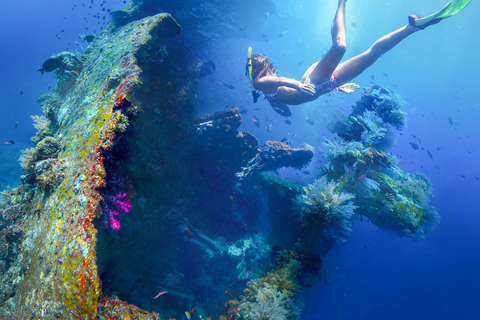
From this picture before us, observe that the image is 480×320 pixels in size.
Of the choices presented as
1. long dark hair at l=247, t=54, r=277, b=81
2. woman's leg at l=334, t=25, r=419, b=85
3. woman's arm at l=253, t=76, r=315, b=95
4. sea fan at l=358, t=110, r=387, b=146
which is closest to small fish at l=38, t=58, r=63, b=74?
long dark hair at l=247, t=54, r=277, b=81

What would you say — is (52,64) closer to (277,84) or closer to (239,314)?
(277,84)

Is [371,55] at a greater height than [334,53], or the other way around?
[334,53]

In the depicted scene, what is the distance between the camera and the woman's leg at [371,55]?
4.44m

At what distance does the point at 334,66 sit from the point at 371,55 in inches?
37.5

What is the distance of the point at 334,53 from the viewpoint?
14.5 feet

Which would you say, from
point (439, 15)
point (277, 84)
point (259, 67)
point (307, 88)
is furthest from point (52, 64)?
point (439, 15)

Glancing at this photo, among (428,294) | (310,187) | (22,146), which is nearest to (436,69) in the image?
(428,294)

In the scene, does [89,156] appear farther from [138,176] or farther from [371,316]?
[371,316]

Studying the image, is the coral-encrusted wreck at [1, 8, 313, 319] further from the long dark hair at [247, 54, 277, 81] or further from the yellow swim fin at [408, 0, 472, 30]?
the yellow swim fin at [408, 0, 472, 30]

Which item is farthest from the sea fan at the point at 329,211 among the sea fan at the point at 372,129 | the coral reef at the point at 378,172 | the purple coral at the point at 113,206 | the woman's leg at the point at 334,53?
the purple coral at the point at 113,206

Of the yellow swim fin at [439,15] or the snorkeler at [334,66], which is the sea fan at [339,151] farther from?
the yellow swim fin at [439,15]

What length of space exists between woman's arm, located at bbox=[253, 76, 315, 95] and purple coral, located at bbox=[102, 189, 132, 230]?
4428 millimetres

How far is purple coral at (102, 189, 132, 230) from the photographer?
2629 mm

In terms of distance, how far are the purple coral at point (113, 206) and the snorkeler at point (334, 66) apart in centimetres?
438
